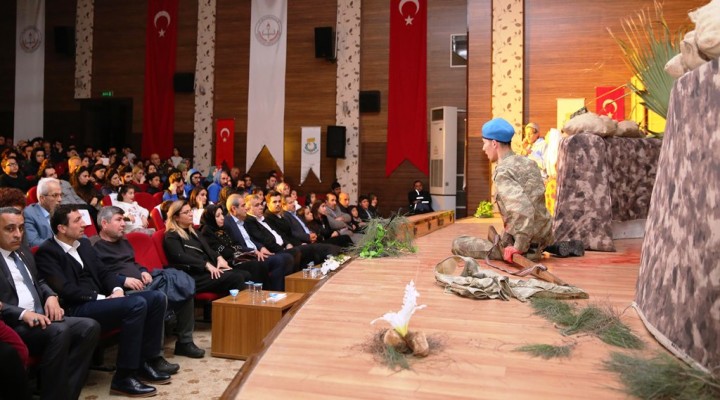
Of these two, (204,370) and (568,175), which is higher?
(568,175)

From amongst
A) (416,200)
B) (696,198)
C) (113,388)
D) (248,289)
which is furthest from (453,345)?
(416,200)

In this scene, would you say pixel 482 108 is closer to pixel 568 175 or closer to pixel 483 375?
pixel 568 175

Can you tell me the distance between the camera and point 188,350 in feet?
13.2

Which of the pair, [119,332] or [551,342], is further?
[119,332]

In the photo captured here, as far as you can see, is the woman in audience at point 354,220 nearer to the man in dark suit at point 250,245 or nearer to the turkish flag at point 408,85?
the turkish flag at point 408,85

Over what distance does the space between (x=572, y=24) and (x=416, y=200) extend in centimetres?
389

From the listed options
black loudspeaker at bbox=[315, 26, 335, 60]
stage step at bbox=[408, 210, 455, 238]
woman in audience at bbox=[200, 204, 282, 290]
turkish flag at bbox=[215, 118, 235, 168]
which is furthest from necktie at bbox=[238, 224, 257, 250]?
turkish flag at bbox=[215, 118, 235, 168]

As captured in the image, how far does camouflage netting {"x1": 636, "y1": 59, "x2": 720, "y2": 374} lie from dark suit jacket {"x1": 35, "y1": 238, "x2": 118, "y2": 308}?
2.85 m

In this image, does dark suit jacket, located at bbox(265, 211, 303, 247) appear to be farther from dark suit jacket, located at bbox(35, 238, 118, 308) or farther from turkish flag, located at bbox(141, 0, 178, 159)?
turkish flag, located at bbox(141, 0, 178, 159)

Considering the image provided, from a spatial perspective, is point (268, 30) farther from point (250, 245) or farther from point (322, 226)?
point (250, 245)

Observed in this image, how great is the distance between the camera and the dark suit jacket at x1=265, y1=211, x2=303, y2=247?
6.59 metres

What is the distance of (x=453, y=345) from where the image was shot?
6.71 ft

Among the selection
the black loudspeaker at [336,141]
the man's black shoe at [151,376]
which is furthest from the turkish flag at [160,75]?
the man's black shoe at [151,376]

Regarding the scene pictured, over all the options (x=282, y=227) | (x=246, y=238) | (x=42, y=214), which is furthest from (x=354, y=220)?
(x=42, y=214)
